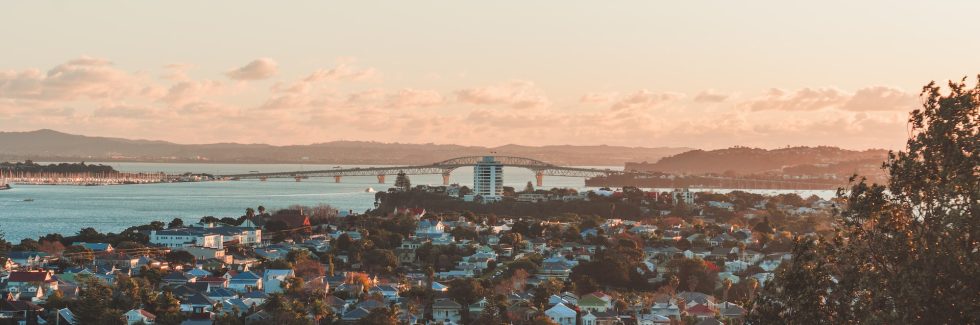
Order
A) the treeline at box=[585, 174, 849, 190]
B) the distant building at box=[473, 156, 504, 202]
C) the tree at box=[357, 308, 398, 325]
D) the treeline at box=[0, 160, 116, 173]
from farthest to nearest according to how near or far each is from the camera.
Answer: the treeline at box=[0, 160, 116, 173] < the treeline at box=[585, 174, 849, 190] < the distant building at box=[473, 156, 504, 202] < the tree at box=[357, 308, 398, 325]

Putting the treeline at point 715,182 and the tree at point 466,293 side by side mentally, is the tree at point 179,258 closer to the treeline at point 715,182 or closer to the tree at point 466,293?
the tree at point 466,293

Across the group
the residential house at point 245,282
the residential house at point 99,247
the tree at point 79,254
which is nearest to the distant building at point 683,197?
the residential house at point 99,247

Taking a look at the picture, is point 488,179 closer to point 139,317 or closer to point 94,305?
point 139,317

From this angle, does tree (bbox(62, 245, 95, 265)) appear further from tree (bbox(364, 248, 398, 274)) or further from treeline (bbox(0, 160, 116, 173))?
treeline (bbox(0, 160, 116, 173))

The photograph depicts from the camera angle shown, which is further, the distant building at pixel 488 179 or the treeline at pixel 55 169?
the treeline at pixel 55 169

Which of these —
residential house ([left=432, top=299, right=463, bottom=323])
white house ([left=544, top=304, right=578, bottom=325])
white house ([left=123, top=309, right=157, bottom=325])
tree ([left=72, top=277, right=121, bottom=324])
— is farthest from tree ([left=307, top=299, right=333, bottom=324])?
white house ([left=544, top=304, right=578, bottom=325])

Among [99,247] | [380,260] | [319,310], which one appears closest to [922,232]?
[319,310]

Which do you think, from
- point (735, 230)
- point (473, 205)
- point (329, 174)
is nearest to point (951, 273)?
point (735, 230)

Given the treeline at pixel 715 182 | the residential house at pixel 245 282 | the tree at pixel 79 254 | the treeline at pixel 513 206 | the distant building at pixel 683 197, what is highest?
the treeline at pixel 715 182
